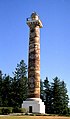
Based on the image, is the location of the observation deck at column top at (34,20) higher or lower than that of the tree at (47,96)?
higher

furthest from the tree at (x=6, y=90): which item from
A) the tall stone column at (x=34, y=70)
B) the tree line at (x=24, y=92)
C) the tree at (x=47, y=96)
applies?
the tall stone column at (x=34, y=70)

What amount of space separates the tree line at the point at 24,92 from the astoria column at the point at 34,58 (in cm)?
1991

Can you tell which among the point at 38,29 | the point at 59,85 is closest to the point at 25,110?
the point at 38,29

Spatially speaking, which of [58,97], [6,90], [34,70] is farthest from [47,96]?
Answer: [34,70]

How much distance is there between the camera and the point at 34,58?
4369cm

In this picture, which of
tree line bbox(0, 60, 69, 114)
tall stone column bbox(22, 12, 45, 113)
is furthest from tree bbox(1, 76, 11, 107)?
tall stone column bbox(22, 12, 45, 113)

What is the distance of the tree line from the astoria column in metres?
19.9

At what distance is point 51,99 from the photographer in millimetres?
66062

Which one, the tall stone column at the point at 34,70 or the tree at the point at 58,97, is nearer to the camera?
the tall stone column at the point at 34,70

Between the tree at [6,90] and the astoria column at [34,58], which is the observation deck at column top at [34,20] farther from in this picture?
the tree at [6,90]

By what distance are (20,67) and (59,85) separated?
11907mm

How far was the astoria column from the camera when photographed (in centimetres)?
4272

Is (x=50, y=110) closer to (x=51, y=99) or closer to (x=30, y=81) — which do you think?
(x=51, y=99)

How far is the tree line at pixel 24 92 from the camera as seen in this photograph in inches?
2483
